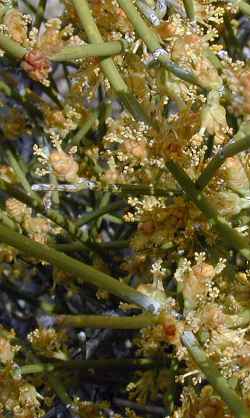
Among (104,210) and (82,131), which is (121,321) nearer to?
(104,210)

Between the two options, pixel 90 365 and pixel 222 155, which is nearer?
pixel 222 155

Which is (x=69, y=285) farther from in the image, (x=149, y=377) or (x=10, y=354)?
(x=10, y=354)

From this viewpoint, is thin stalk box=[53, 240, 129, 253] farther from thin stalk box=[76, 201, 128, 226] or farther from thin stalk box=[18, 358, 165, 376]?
thin stalk box=[18, 358, 165, 376]

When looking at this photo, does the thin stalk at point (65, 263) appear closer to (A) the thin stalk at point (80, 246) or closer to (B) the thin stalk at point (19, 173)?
(A) the thin stalk at point (80, 246)

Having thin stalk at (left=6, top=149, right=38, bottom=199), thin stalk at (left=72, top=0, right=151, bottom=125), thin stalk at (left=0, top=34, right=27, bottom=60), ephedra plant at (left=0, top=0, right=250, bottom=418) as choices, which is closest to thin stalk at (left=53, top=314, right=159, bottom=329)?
ephedra plant at (left=0, top=0, right=250, bottom=418)

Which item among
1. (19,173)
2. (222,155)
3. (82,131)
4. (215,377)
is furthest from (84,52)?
(19,173)

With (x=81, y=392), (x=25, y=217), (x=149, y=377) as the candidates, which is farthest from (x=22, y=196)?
(x=81, y=392)
